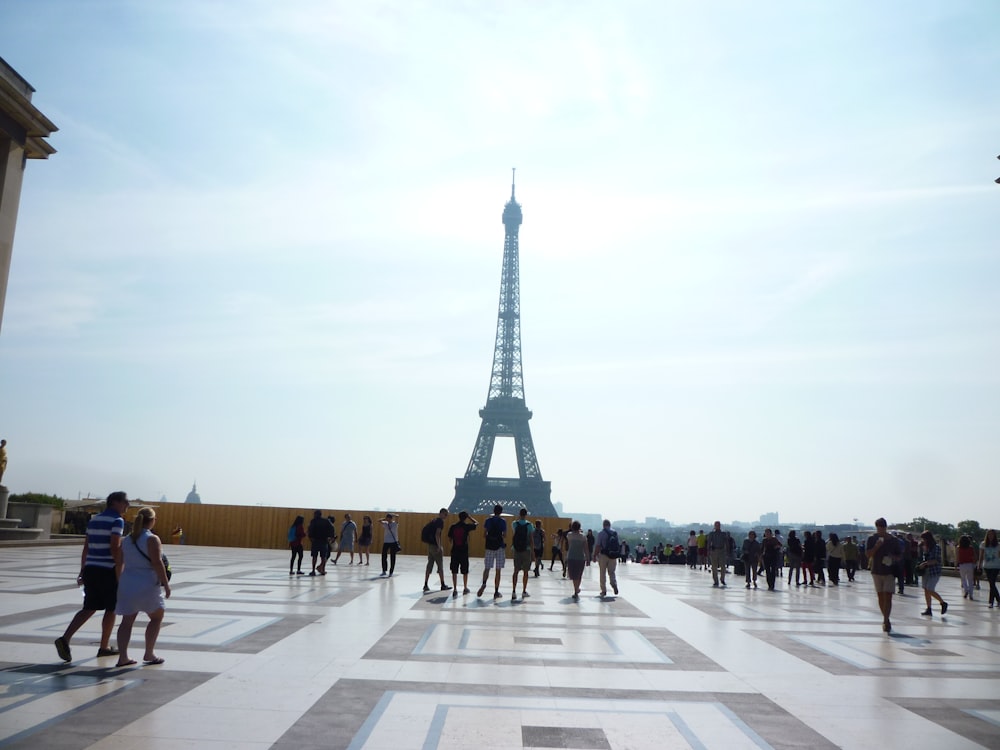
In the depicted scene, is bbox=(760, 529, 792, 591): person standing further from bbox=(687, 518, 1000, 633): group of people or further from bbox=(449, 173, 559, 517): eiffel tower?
bbox=(449, 173, 559, 517): eiffel tower

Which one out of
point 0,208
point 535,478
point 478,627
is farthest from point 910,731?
point 535,478

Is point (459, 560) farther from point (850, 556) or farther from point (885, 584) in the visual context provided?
point (850, 556)

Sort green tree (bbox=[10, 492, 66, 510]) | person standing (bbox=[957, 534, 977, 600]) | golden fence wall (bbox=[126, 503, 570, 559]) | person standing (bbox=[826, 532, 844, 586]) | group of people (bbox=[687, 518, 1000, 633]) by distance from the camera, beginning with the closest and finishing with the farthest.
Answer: group of people (bbox=[687, 518, 1000, 633]) → person standing (bbox=[957, 534, 977, 600]) → person standing (bbox=[826, 532, 844, 586]) → green tree (bbox=[10, 492, 66, 510]) → golden fence wall (bbox=[126, 503, 570, 559])

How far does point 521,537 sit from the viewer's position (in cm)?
1516

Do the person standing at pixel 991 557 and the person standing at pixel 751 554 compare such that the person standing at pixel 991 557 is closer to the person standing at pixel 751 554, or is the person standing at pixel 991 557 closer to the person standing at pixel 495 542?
the person standing at pixel 751 554

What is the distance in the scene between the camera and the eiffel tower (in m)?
71.8

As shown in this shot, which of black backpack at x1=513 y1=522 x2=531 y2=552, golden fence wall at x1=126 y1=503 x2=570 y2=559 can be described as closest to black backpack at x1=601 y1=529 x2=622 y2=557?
black backpack at x1=513 y1=522 x2=531 y2=552

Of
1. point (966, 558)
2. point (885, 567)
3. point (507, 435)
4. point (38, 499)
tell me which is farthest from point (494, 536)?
point (507, 435)

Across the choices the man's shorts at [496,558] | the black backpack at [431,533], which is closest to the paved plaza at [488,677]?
the man's shorts at [496,558]

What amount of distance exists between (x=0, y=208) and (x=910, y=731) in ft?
67.0

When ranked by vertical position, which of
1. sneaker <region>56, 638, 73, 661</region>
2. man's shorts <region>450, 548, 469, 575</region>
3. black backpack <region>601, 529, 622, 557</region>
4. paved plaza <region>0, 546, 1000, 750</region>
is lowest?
paved plaza <region>0, 546, 1000, 750</region>

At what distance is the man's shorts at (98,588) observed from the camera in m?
7.52

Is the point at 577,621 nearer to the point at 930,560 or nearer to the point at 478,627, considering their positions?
the point at 478,627

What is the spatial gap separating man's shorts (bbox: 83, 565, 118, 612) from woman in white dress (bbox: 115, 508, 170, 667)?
0.16 meters
